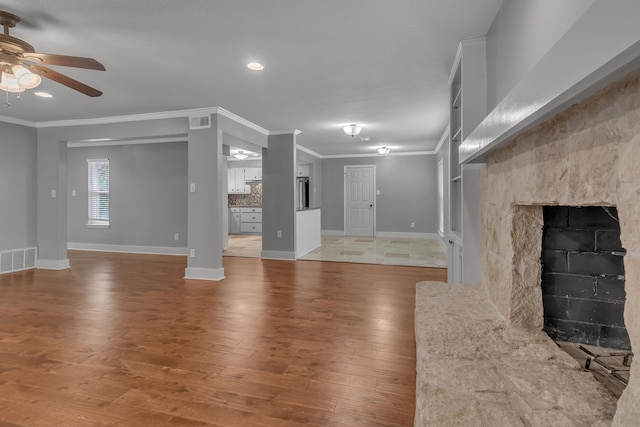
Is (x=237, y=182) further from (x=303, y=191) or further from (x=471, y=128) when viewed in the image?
(x=471, y=128)

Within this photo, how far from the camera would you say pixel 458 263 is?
2.89 m

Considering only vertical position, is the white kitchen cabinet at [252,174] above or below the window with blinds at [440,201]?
above

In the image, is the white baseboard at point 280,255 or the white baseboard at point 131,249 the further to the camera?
the white baseboard at point 131,249

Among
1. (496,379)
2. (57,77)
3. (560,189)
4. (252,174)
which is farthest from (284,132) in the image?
(496,379)

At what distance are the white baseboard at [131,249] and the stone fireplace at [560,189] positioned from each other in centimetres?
603

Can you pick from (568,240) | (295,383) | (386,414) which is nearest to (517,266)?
(568,240)

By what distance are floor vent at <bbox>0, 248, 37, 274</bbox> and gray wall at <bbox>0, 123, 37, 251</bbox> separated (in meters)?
0.08

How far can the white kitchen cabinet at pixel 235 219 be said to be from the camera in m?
10.0

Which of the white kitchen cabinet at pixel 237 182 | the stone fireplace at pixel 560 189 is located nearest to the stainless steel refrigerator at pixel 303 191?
the white kitchen cabinet at pixel 237 182

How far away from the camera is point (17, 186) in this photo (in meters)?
5.13

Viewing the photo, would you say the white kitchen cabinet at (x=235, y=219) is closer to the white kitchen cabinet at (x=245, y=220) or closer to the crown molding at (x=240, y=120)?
the white kitchen cabinet at (x=245, y=220)

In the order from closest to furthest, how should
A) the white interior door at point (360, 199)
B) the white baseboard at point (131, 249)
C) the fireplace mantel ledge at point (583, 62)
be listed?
1. the fireplace mantel ledge at point (583, 62)
2. the white baseboard at point (131, 249)
3. the white interior door at point (360, 199)

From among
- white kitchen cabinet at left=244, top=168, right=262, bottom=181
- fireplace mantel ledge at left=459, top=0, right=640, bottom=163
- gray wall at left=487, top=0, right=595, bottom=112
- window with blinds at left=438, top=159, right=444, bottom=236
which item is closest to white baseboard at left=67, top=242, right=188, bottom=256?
white kitchen cabinet at left=244, top=168, right=262, bottom=181

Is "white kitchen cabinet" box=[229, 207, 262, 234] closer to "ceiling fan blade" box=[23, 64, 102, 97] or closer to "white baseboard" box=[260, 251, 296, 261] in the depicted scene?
"white baseboard" box=[260, 251, 296, 261]
